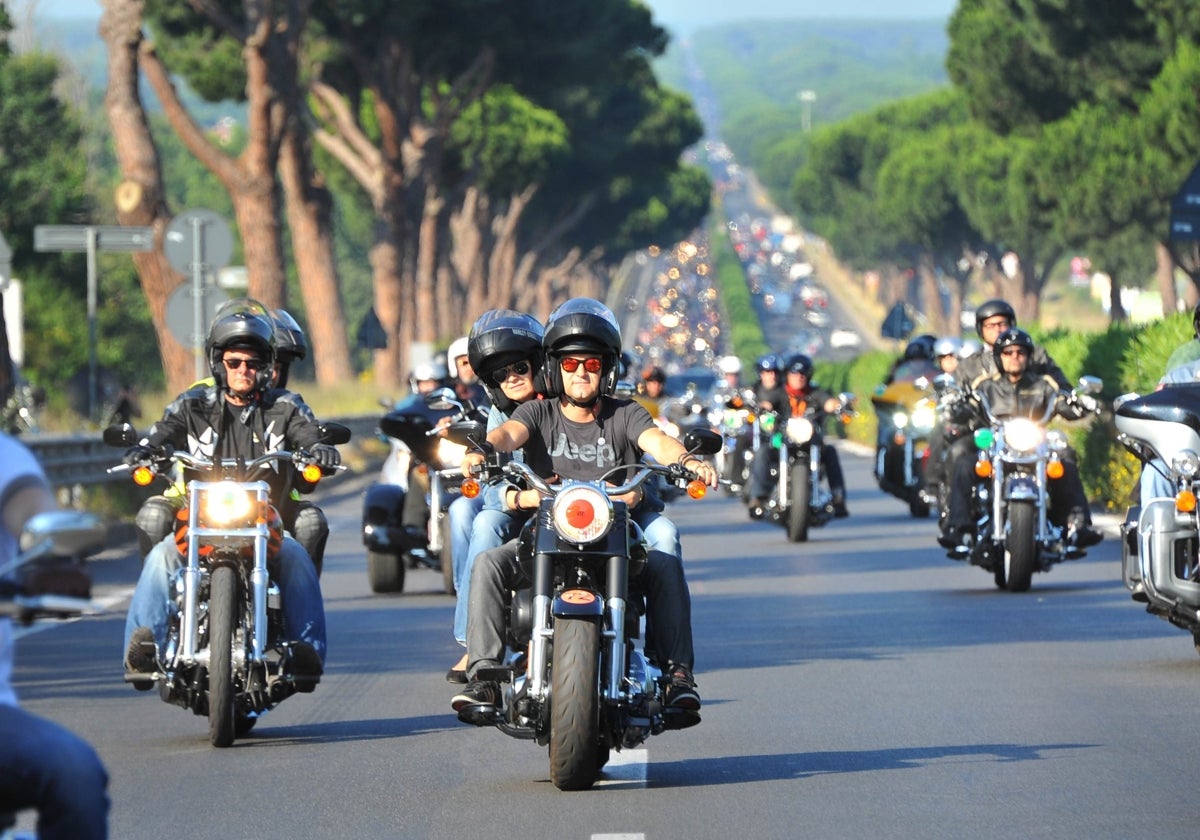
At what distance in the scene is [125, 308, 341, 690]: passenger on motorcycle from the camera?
10062mm

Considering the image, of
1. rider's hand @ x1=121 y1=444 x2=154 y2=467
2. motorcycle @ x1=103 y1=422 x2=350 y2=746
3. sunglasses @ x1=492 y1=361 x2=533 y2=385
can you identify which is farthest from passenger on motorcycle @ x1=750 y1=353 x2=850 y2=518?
motorcycle @ x1=103 y1=422 x2=350 y2=746

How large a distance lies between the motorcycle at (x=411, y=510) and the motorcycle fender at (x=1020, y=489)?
3324mm

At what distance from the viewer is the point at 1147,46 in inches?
1884

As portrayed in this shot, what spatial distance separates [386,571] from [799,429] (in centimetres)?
538

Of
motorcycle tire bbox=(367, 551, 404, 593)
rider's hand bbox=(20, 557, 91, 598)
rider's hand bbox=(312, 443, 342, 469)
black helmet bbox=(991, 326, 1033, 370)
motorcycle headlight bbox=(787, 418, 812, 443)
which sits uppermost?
black helmet bbox=(991, 326, 1033, 370)

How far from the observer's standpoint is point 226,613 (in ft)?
31.9

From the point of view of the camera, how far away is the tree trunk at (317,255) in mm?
44969

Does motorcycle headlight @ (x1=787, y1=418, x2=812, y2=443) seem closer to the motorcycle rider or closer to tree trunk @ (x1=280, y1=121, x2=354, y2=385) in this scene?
the motorcycle rider

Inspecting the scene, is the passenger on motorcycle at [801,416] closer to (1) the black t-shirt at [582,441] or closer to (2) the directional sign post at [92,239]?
(2) the directional sign post at [92,239]

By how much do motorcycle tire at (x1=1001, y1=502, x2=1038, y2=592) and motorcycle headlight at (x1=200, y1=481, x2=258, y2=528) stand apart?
7.45 metres

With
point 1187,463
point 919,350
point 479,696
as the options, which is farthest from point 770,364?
point 479,696

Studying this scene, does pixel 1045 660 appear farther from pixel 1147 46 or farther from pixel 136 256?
pixel 1147 46

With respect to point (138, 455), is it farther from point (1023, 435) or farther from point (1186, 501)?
point (1023, 435)

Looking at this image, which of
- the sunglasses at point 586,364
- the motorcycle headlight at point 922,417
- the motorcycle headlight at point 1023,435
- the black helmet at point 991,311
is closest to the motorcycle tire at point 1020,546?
the motorcycle headlight at point 1023,435
